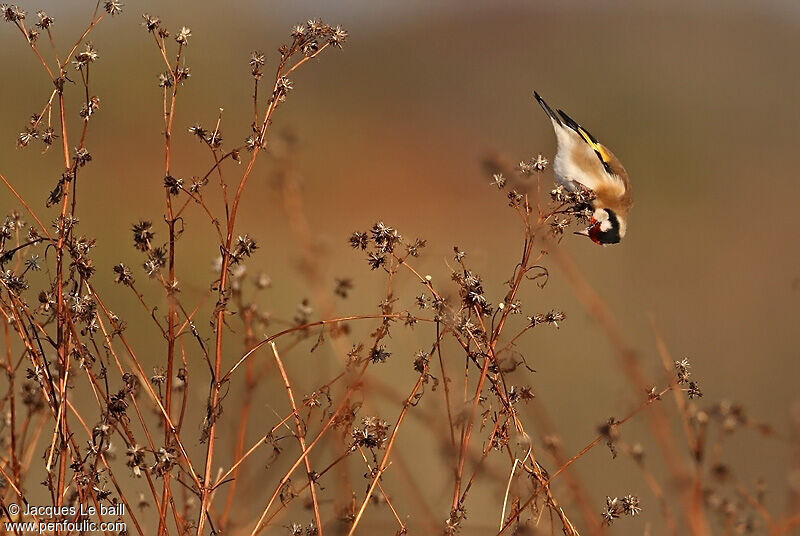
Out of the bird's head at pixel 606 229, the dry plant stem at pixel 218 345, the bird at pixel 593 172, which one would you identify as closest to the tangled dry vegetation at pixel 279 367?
the dry plant stem at pixel 218 345

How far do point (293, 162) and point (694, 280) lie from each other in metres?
10.8

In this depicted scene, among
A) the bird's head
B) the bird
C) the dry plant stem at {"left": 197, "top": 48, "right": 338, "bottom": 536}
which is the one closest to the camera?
the dry plant stem at {"left": 197, "top": 48, "right": 338, "bottom": 536}

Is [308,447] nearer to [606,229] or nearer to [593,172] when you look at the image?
[606,229]

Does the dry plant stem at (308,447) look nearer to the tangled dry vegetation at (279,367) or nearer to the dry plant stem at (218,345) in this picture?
the tangled dry vegetation at (279,367)

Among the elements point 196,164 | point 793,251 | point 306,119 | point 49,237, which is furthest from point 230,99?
point 49,237

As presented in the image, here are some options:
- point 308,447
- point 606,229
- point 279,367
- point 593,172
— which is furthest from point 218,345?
point 593,172

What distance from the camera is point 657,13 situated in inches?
827

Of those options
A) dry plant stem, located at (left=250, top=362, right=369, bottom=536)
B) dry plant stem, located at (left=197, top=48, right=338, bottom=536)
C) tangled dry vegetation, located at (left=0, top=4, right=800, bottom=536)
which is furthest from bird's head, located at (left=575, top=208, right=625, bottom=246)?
dry plant stem, located at (left=197, top=48, right=338, bottom=536)

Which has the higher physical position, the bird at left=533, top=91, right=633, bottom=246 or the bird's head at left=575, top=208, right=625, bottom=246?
the bird at left=533, top=91, right=633, bottom=246

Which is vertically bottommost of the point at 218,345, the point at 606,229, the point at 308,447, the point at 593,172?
the point at 308,447

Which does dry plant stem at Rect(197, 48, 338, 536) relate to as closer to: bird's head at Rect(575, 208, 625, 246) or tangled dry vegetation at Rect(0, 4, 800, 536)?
tangled dry vegetation at Rect(0, 4, 800, 536)

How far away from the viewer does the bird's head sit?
5.16 meters

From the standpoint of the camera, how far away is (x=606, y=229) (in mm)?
5301

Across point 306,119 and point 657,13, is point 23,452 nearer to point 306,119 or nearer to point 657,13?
point 306,119
